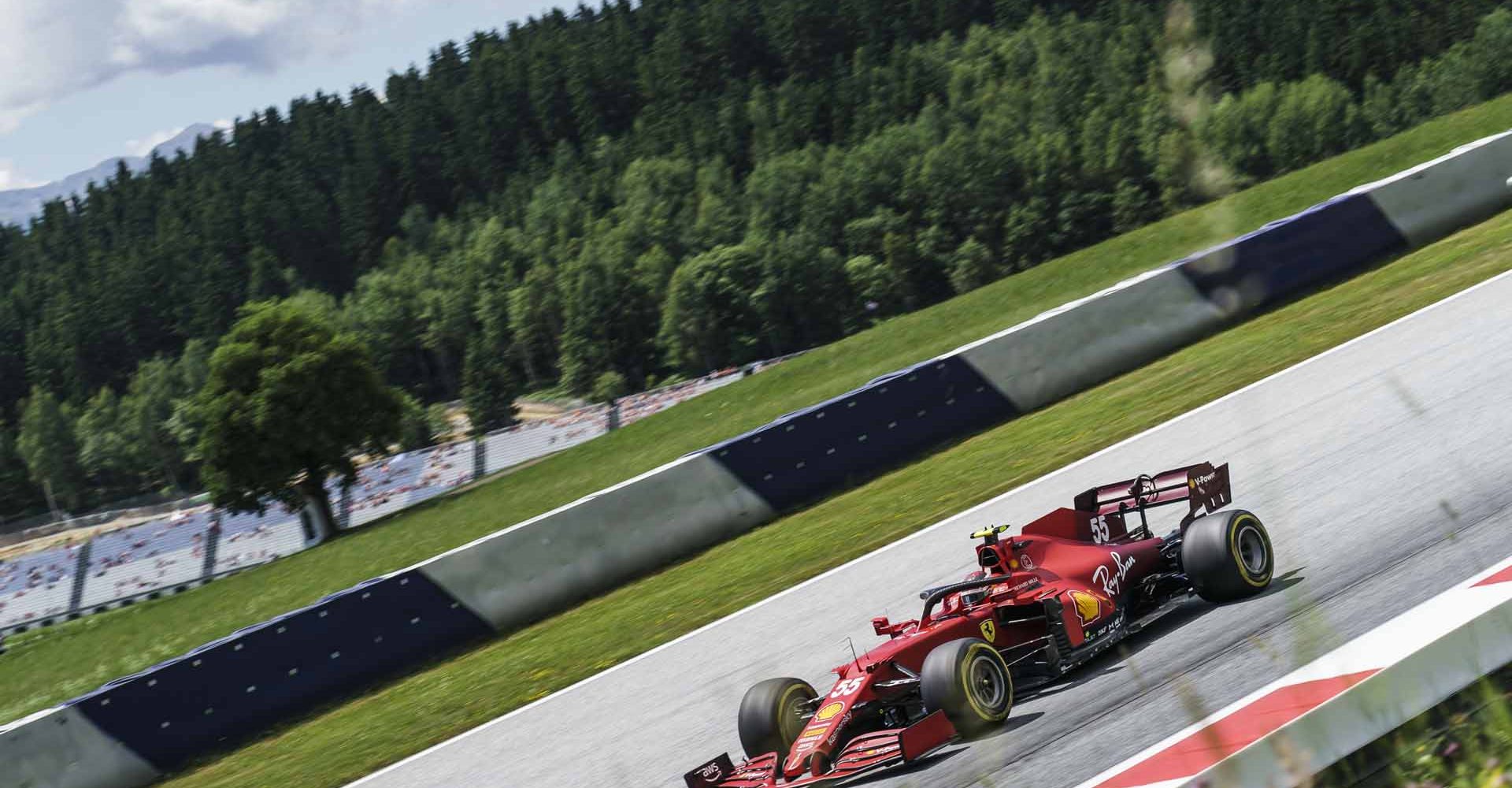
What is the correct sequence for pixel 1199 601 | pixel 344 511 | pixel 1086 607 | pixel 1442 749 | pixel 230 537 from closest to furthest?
pixel 1442 749, pixel 1086 607, pixel 1199 601, pixel 230 537, pixel 344 511

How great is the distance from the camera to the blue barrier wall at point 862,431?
48.8 feet

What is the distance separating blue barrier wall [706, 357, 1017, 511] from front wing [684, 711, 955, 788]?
7785mm

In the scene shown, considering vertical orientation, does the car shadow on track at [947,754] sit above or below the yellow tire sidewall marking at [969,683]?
below

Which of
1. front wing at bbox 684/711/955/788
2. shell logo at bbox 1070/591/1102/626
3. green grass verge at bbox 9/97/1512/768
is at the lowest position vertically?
front wing at bbox 684/711/955/788

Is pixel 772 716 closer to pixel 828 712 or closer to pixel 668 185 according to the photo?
pixel 828 712

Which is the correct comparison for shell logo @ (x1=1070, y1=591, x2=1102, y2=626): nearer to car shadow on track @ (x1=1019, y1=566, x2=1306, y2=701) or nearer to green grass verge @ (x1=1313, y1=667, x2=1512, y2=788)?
car shadow on track @ (x1=1019, y1=566, x2=1306, y2=701)

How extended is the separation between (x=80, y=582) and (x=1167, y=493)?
151ft

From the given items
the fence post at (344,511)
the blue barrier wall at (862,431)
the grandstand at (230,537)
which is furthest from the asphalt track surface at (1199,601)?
the fence post at (344,511)

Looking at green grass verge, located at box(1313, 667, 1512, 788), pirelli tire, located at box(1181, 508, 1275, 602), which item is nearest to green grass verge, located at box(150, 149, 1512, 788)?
pirelli tire, located at box(1181, 508, 1275, 602)

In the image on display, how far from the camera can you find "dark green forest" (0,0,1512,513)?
328 ft

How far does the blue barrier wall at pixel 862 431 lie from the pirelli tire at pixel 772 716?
23.6ft

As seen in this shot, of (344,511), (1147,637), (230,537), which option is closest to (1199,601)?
(1147,637)

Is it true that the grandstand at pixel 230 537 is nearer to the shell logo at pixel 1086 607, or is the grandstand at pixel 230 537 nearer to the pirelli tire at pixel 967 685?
the shell logo at pixel 1086 607

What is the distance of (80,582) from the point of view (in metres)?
46.7
